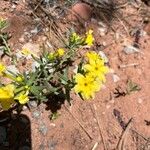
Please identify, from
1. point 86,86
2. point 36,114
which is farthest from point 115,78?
point 36,114

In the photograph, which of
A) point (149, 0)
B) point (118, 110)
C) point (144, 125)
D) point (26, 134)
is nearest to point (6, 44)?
point (26, 134)

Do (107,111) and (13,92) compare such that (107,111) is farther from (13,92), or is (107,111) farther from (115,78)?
(13,92)

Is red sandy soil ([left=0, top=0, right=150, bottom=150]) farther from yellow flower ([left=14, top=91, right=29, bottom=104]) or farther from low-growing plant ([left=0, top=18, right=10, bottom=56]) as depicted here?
yellow flower ([left=14, top=91, right=29, bottom=104])

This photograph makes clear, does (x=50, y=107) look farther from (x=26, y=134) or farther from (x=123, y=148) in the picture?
(x=123, y=148)

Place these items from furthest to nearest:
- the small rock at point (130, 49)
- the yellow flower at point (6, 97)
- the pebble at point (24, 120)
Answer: the small rock at point (130, 49) → the pebble at point (24, 120) → the yellow flower at point (6, 97)

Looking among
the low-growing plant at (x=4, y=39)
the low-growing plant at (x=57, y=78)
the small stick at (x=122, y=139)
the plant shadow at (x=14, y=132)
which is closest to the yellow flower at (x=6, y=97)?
the low-growing plant at (x=57, y=78)

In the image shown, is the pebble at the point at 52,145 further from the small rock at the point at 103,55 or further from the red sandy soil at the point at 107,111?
the small rock at the point at 103,55

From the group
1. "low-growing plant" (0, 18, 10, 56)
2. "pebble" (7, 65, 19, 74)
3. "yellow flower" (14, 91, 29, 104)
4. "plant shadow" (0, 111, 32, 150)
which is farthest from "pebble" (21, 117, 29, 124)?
"low-growing plant" (0, 18, 10, 56)
